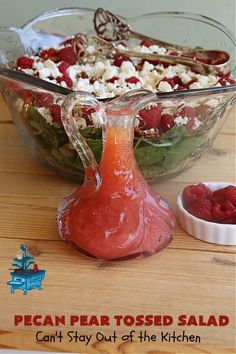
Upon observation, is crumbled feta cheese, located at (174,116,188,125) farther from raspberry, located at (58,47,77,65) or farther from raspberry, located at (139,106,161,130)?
raspberry, located at (58,47,77,65)

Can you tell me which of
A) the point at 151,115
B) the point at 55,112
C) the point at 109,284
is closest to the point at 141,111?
the point at 151,115

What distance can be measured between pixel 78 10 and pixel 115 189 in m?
0.57

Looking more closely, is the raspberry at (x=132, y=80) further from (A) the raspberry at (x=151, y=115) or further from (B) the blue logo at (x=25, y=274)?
(B) the blue logo at (x=25, y=274)

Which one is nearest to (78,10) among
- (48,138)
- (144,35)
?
(144,35)

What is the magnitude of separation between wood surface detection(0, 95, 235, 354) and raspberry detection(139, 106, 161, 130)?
0.45 ft

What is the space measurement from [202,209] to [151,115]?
14cm

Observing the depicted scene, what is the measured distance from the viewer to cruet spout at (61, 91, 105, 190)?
72cm

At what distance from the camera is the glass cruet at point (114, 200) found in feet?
2.40

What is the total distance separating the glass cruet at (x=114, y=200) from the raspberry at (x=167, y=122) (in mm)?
85

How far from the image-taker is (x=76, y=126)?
0.76 m

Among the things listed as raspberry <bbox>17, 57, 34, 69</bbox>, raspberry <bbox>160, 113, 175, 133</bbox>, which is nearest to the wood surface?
raspberry <bbox>160, 113, 175, 133</bbox>

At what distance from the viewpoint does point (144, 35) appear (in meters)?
1.16

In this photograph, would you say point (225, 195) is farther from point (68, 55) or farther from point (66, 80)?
point (68, 55)

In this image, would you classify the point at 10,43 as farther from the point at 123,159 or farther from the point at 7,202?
the point at 123,159
